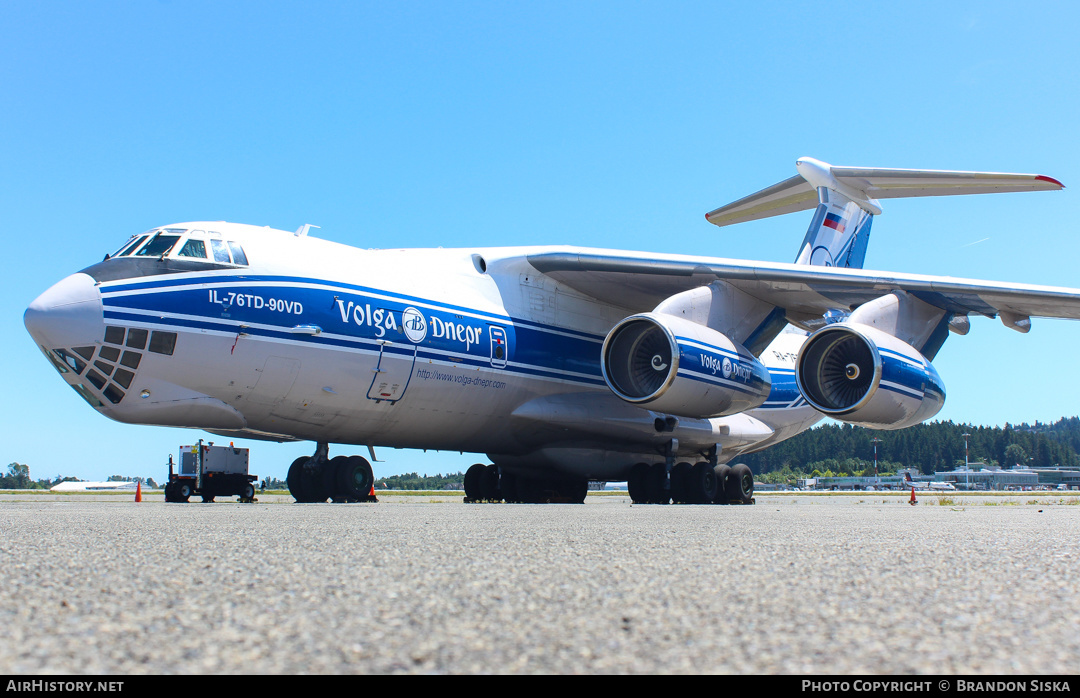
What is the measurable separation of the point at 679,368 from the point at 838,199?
5.63 metres

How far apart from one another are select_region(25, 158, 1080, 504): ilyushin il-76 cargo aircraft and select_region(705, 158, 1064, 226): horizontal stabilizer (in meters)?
0.04

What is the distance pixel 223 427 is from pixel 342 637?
7.63 m

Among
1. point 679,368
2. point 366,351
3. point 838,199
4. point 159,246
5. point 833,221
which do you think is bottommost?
point 679,368

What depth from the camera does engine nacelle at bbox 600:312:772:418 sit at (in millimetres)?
9492

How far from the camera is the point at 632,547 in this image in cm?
362

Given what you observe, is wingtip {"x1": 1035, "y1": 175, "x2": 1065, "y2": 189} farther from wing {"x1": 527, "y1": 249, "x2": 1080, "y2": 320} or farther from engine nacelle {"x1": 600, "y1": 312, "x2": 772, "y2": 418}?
engine nacelle {"x1": 600, "y1": 312, "x2": 772, "y2": 418}

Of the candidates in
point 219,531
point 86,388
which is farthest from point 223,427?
point 219,531

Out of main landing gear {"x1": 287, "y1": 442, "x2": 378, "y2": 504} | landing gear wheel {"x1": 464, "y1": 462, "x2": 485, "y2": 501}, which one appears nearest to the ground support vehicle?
landing gear wheel {"x1": 464, "y1": 462, "x2": 485, "y2": 501}

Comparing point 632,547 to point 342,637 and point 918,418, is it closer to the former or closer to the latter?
point 342,637

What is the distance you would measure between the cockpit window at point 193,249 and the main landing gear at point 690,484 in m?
6.93

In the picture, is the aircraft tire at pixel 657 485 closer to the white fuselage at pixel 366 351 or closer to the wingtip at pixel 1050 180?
the white fuselage at pixel 366 351

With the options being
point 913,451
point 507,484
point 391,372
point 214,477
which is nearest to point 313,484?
point 391,372

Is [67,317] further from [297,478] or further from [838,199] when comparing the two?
[838,199]

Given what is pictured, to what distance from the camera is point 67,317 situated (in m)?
7.52
